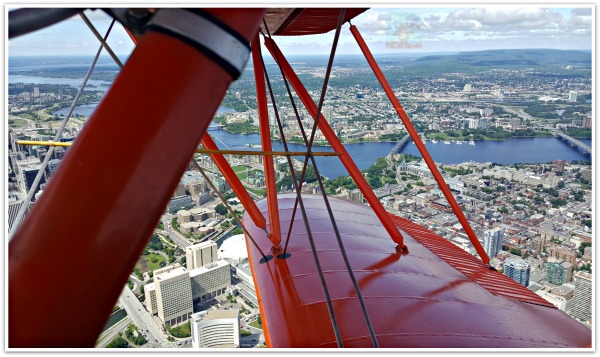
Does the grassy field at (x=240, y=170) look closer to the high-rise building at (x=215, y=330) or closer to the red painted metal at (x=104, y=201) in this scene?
the high-rise building at (x=215, y=330)

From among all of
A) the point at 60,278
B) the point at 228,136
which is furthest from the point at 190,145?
the point at 228,136

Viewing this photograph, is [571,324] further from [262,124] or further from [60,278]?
[60,278]

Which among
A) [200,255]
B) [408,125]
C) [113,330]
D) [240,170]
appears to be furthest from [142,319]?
[240,170]

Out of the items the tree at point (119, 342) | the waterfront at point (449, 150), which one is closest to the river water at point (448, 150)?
the waterfront at point (449, 150)

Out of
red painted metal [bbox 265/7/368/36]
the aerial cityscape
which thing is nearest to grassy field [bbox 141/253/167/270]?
the aerial cityscape

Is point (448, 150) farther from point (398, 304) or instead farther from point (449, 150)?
point (398, 304)
